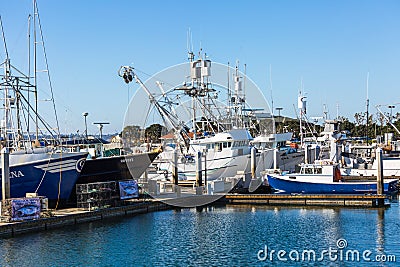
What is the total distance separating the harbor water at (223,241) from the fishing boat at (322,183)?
3.50 m

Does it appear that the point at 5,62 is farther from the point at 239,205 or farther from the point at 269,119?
the point at 269,119

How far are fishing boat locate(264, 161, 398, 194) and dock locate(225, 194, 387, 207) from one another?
8.79 feet

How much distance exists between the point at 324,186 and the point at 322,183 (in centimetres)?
21

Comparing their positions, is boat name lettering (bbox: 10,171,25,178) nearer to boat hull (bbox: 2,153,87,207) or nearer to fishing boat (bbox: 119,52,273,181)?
boat hull (bbox: 2,153,87,207)

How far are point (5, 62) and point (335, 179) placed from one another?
19174 mm

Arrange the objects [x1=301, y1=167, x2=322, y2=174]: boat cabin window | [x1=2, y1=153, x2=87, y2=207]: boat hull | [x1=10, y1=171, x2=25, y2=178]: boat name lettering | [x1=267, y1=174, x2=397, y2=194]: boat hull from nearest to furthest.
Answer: [x1=10, y1=171, x2=25, y2=178]: boat name lettering → [x1=2, y1=153, x2=87, y2=207]: boat hull → [x1=267, y1=174, x2=397, y2=194]: boat hull → [x1=301, y1=167, x2=322, y2=174]: boat cabin window

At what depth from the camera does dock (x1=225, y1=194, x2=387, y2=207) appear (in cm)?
2877

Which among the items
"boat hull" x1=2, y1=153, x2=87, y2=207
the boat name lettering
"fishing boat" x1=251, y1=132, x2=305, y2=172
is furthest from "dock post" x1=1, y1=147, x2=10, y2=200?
"fishing boat" x1=251, y1=132, x2=305, y2=172

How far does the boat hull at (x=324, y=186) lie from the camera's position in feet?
104

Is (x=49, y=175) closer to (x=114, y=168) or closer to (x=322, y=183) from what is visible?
(x=114, y=168)

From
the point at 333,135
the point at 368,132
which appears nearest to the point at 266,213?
the point at 333,135

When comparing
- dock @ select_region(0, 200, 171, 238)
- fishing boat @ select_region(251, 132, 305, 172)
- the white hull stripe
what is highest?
fishing boat @ select_region(251, 132, 305, 172)

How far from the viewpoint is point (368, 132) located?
265ft

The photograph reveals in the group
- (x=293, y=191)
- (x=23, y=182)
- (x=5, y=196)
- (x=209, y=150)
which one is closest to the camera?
(x=5, y=196)
